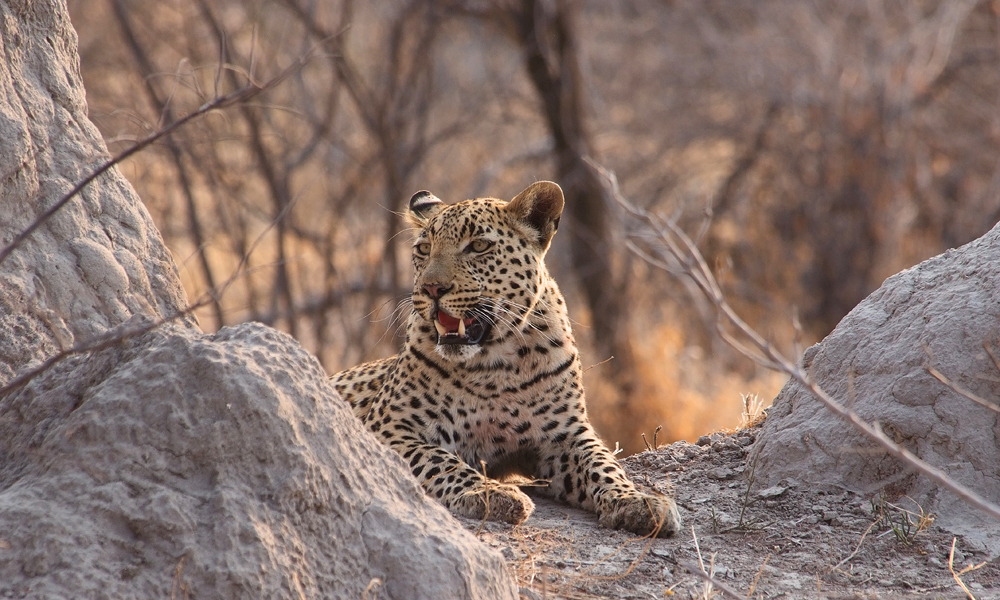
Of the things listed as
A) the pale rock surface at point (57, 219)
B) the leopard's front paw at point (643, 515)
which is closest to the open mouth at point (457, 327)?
the leopard's front paw at point (643, 515)

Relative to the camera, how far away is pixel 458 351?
5.52 m

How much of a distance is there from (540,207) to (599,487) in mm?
1614

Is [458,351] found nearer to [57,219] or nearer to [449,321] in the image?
[449,321]

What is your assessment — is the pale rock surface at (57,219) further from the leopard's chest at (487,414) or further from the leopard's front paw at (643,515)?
the leopard's front paw at (643,515)

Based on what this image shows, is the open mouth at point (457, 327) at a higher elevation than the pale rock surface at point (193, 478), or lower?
higher

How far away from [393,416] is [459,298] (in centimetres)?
75

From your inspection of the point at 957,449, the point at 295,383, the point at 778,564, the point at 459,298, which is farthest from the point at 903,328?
the point at 295,383

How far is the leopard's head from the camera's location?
5551mm

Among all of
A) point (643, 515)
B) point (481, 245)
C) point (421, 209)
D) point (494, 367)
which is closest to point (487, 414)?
point (494, 367)

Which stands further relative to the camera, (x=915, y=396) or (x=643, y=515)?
(x=915, y=396)

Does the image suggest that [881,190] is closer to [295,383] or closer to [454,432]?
[454,432]

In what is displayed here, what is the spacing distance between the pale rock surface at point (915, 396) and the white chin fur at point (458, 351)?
149cm

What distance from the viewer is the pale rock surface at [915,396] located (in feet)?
15.7

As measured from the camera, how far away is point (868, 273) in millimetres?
14250
